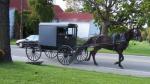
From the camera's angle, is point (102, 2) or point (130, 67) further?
point (102, 2)

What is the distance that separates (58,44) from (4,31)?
21.1ft

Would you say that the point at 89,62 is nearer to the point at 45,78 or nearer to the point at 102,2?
the point at 45,78

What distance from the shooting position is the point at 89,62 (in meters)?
25.3

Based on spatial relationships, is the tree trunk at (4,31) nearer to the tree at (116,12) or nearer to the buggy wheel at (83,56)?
the buggy wheel at (83,56)

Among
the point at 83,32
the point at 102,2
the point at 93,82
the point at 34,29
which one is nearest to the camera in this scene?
the point at 93,82

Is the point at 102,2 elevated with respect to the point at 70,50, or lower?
elevated

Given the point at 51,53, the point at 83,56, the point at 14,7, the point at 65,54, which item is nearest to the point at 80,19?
the point at 14,7

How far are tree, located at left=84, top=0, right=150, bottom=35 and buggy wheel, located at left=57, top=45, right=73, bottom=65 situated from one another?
1076 inches

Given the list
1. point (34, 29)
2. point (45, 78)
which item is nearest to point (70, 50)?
point (45, 78)

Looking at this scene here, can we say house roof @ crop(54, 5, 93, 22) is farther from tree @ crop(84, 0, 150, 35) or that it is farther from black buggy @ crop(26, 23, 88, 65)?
black buggy @ crop(26, 23, 88, 65)

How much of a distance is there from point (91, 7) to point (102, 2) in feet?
6.95

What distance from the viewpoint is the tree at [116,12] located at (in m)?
52.0

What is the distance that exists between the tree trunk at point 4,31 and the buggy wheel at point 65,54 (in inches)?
212

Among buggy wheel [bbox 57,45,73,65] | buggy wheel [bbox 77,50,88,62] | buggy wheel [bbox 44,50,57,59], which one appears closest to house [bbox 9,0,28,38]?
buggy wheel [bbox 44,50,57,59]
